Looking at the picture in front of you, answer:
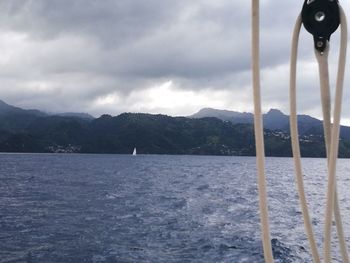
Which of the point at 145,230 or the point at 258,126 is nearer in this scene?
the point at 258,126

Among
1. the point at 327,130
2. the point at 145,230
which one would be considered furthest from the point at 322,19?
the point at 145,230

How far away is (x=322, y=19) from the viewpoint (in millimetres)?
2695

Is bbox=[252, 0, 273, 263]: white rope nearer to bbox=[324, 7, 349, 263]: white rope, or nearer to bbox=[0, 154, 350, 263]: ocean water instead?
bbox=[324, 7, 349, 263]: white rope

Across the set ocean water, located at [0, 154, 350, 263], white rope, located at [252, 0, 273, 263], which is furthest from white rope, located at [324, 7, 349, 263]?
ocean water, located at [0, 154, 350, 263]

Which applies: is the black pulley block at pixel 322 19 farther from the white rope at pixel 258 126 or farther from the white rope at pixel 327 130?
the white rope at pixel 258 126

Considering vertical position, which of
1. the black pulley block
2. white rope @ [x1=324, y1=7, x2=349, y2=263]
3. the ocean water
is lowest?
the ocean water

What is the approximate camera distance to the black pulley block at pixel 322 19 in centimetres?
267

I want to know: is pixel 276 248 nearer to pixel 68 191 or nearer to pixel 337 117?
pixel 337 117

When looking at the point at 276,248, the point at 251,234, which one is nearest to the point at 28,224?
the point at 251,234

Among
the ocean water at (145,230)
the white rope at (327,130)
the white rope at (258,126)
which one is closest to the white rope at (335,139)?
the white rope at (327,130)

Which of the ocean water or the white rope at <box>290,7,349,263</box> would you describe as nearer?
the white rope at <box>290,7,349,263</box>

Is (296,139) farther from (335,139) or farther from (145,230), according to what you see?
(145,230)

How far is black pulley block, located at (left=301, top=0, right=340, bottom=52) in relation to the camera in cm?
267

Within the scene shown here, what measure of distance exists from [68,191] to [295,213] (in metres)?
41.6
